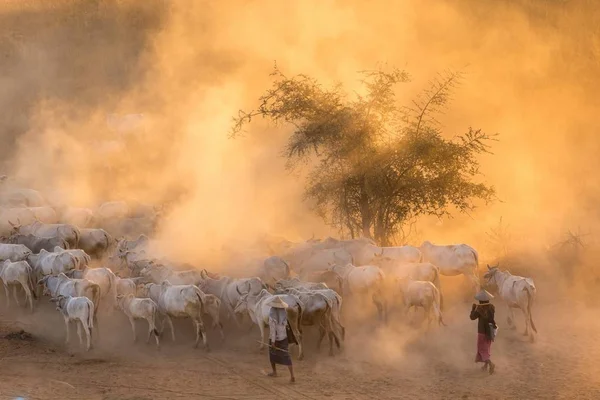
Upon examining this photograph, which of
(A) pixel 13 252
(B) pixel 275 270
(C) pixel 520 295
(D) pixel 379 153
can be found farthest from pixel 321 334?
(A) pixel 13 252

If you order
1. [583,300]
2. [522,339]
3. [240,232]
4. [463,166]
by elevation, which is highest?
[463,166]

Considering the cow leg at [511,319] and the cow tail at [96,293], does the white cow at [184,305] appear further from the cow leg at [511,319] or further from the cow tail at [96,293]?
the cow leg at [511,319]

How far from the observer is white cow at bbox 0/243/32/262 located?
17516 mm

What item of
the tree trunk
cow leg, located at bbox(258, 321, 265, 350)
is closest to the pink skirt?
cow leg, located at bbox(258, 321, 265, 350)

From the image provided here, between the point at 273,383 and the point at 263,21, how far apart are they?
32.3 m

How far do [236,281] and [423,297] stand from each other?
13.2ft

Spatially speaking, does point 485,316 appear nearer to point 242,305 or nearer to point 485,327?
point 485,327

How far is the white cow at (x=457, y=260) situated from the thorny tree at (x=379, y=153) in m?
2.95

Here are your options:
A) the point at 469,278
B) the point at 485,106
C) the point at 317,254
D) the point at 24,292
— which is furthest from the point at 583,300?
the point at 485,106

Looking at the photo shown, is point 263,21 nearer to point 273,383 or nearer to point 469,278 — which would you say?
point 469,278

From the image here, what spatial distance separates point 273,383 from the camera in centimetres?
1207

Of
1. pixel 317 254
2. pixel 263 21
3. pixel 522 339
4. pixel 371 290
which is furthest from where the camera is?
pixel 263 21

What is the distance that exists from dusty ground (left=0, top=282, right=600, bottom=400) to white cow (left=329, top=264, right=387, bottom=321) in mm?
517

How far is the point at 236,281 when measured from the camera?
15.1 m
